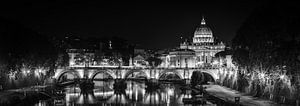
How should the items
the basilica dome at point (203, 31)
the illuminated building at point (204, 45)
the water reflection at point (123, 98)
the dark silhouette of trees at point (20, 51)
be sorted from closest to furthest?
the dark silhouette of trees at point (20, 51) → the water reflection at point (123, 98) → the illuminated building at point (204, 45) → the basilica dome at point (203, 31)

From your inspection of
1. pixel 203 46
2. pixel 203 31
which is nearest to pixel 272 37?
pixel 203 46

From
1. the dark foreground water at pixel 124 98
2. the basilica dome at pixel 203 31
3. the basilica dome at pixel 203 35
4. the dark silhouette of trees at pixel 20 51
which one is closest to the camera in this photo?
the dark foreground water at pixel 124 98

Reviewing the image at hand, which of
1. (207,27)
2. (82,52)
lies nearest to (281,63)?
(82,52)

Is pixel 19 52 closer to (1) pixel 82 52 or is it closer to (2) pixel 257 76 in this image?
(2) pixel 257 76

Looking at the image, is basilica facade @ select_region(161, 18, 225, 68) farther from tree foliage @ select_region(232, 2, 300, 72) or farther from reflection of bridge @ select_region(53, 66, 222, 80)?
tree foliage @ select_region(232, 2, 300, 72)

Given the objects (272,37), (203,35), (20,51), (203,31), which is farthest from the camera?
(203,31)

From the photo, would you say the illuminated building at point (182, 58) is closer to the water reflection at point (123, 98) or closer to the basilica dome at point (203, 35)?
the basilica dome at point (203, 35)

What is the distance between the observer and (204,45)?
131 metres

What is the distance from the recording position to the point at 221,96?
4256 centimetres

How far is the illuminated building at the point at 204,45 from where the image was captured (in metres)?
128

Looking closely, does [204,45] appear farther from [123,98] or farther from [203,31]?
[123,98]

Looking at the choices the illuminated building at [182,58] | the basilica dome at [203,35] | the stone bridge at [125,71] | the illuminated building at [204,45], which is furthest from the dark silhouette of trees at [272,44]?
the basilica dome at [203,35]

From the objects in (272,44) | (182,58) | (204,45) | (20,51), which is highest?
(204,45)

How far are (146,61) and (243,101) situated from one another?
225 feet
